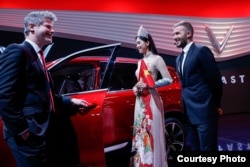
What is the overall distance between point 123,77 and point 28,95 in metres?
1.86

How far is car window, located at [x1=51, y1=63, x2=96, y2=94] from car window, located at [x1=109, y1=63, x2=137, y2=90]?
0.26 metres

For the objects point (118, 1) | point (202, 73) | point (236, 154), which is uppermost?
point (118, 1)

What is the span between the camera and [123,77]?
4059 mm

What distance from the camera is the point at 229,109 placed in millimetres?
7188

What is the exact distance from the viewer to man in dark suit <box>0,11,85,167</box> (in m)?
2.22

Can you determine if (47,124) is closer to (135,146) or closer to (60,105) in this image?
(60,105)

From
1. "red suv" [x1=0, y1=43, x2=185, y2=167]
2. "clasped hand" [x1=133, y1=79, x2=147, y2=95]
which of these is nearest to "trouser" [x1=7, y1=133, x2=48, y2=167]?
"red suv" [x1=0, y1=43, x2=185, y2=167]

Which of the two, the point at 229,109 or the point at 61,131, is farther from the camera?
the point at 229,109

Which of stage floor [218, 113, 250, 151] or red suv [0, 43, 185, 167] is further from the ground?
red suv [0, 43, 185, 167]

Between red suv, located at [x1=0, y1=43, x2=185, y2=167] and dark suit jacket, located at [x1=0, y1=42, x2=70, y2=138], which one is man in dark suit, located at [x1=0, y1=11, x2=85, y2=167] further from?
red suv, located at [x1=0, y1=43, x2=185, y2=167]

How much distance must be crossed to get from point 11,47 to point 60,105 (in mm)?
760

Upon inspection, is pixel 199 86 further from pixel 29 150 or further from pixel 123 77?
pixel 29 150

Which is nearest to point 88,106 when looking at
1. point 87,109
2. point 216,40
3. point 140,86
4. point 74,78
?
point 87,109

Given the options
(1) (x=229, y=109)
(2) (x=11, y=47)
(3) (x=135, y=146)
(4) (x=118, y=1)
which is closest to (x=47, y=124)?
(2) (x=11, y=47)
